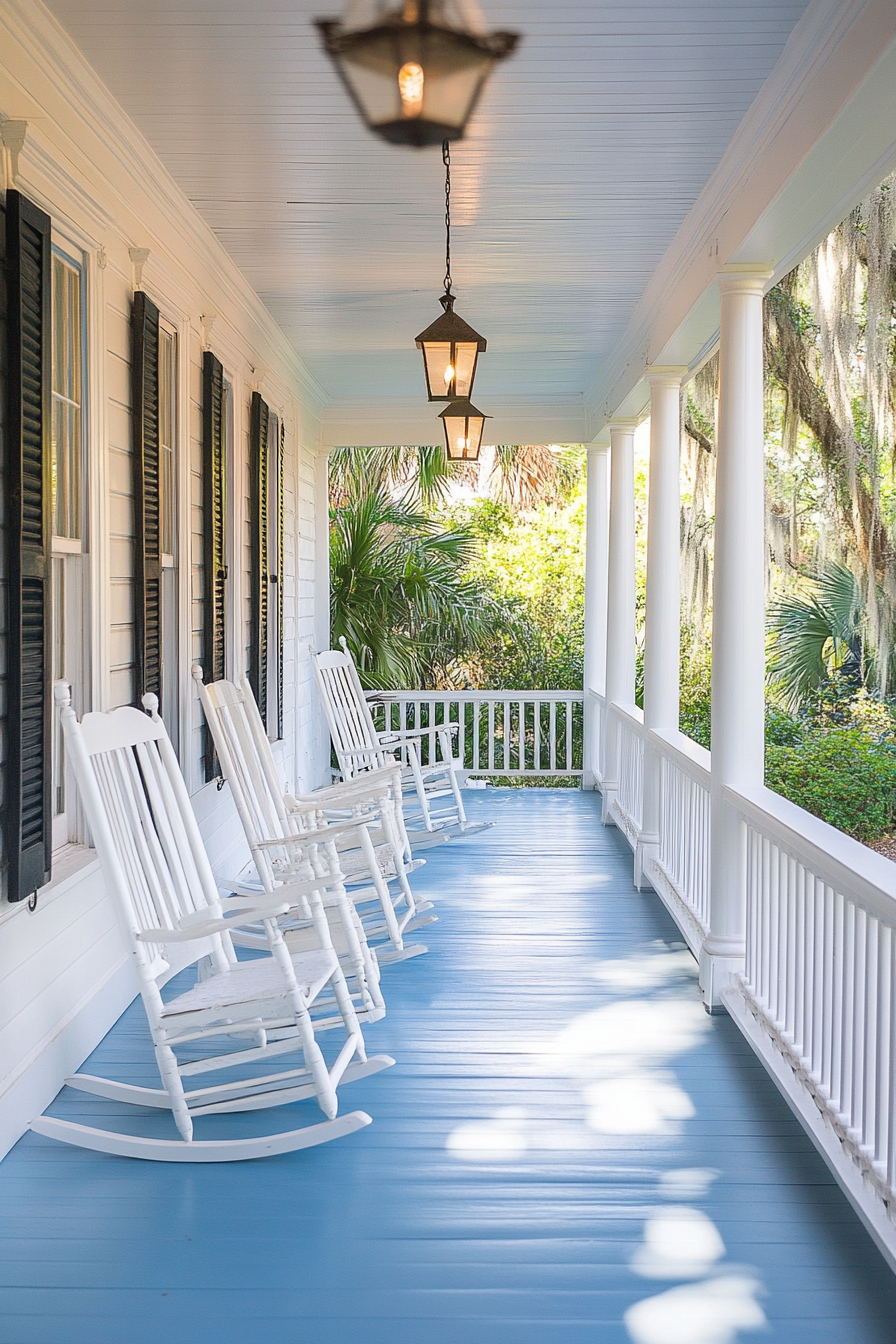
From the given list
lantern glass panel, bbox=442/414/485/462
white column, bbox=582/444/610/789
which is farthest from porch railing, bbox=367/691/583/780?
lantern glass panel, bbox=442/414/485/462

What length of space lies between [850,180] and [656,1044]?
253cm

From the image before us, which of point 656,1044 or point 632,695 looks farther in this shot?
point 632,695

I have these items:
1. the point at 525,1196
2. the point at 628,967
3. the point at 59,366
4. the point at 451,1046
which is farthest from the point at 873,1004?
the point at 59,366

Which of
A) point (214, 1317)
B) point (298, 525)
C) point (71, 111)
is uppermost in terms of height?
point (71, 111)

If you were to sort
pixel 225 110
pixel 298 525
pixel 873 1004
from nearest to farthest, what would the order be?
pixel 873 1004
pixel 225 110
pixel 298 525

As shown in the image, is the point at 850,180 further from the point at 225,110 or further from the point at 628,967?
the point at 628,967

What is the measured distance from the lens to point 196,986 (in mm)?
3125

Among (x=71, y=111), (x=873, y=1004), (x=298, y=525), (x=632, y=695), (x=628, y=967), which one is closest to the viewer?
(x=873, y=1004)

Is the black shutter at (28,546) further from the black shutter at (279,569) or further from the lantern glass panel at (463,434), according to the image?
the black shutter at (279,569)

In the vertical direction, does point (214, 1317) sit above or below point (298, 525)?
below

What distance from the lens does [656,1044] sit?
141 inches

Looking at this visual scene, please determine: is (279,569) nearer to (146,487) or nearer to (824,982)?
(146,487)

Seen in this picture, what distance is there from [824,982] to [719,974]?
1.02 metres

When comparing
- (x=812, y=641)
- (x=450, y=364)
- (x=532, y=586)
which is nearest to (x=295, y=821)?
(x=450, y=364)
